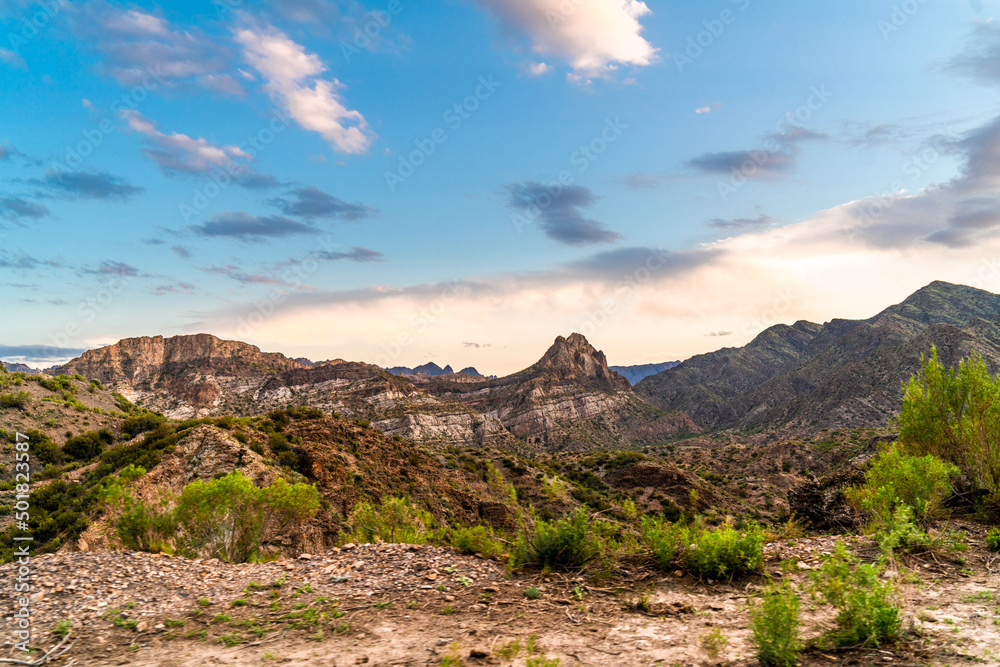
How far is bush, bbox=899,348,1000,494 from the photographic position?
11.5 metres

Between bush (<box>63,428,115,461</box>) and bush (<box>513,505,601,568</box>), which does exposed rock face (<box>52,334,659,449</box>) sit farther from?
bush (<box>513,505,601,568</box>)

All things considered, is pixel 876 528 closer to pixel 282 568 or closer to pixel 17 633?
pixel 282 568

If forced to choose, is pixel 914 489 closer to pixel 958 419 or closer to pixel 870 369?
pixel 958 419

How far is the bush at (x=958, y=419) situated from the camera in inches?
455

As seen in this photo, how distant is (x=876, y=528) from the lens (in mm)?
9438

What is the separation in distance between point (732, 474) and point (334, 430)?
61.3 metres

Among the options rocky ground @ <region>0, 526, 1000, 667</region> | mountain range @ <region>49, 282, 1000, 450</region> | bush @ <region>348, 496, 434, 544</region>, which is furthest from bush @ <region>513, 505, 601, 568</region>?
mountain range @ <region>49, 282, 1000, 450</region>

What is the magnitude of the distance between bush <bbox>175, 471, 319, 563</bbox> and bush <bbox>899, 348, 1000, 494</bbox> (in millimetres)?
18588

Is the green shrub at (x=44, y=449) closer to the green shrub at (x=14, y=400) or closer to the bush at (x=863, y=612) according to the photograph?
the green shrub at (x=14, y=400)

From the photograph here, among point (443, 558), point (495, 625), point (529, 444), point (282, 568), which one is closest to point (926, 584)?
point (495, 625)

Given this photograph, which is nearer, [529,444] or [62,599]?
[62,599]

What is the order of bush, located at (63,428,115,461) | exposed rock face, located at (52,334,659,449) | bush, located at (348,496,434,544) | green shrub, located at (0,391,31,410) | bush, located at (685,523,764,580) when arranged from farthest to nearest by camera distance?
exposed rock face, located at (52,334,659,449), green shrub, located at (0,391,31,410), bush, located at (63,428,115,461), bush, located at (348,496,434,544), bush, located at (685,523,764,580)

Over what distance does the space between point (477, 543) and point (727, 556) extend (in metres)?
5.02

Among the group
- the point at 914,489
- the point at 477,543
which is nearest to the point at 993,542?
the point at 914,489
